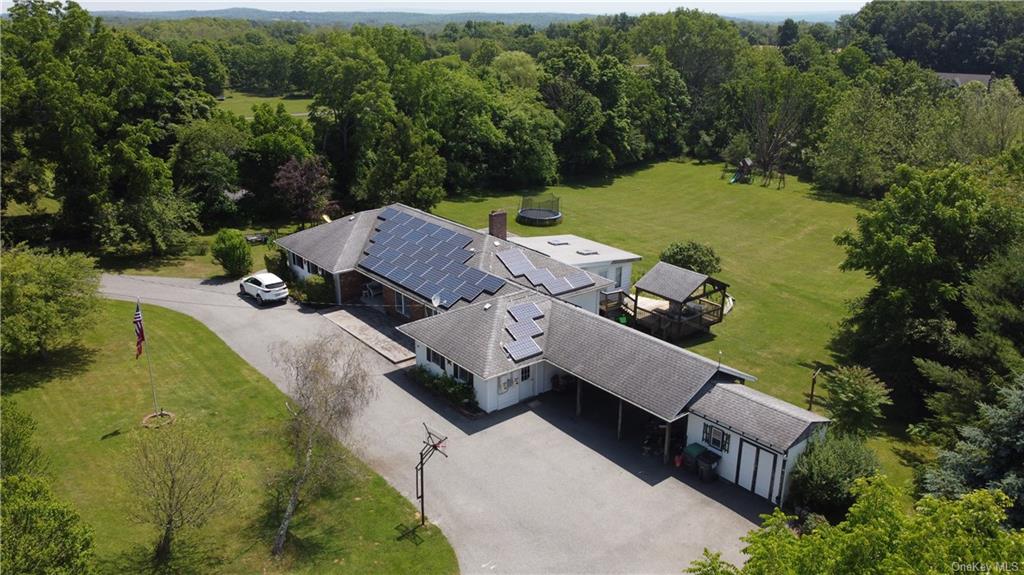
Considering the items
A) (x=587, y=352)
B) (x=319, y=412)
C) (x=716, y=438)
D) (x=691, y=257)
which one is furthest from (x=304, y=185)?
(x=716, y=438)

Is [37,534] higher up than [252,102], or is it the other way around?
[252,102]

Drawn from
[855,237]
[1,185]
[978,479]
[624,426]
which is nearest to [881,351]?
[855,237]

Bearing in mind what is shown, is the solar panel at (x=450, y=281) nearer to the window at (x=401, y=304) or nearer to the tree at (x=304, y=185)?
the window at (x=401, y=304)

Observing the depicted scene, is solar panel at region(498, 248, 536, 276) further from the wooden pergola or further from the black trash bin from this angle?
the black trash bin

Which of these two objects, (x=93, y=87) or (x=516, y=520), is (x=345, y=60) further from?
(x=516, y=520)

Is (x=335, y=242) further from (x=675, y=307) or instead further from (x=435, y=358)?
(x=675, y=307)
